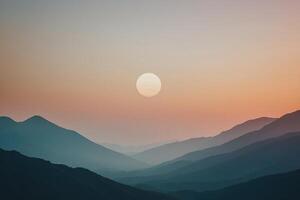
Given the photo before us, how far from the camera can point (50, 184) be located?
114 m

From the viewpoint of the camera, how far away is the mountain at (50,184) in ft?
352

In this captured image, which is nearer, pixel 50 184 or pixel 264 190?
pixel 50 184

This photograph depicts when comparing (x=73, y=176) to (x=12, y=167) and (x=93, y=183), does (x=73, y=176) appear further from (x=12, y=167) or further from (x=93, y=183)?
(x=12, y=167)

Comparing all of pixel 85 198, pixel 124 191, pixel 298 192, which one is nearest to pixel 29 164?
pixel 85 198

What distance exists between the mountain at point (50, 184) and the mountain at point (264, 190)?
3364cm

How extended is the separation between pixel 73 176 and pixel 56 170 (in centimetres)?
Answer: 603

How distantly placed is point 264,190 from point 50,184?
270 ft

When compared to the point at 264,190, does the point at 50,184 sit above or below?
above

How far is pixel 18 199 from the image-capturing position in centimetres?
10250

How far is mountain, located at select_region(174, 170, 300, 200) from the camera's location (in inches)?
5314

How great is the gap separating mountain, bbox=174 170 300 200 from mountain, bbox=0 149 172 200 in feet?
110

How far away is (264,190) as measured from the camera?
480 feet

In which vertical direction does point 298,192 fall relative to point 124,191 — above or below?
below

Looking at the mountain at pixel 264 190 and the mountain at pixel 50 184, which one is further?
the mountain at pixel 264 190
